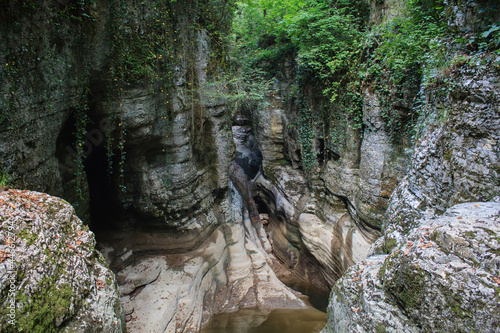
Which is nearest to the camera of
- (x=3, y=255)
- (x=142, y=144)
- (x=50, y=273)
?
(x=3, y=255)

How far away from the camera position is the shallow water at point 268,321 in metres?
7.44

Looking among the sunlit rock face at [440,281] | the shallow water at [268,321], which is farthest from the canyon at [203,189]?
the shallow water at [268,321]

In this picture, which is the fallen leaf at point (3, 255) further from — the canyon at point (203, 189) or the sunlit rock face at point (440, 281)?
the sunlit rock face at point (440, 281)

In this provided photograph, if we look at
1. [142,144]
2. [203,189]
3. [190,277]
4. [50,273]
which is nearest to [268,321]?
[190,277]

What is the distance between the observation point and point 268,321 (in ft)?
26.0

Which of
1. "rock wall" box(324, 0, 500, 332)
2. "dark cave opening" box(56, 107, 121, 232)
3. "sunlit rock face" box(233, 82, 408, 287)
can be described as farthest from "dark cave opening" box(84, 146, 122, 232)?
"rock wall" box(324, 0, 500, 332)

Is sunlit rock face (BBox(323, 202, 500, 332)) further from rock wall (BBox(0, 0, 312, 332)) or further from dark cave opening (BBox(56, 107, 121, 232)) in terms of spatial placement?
dark cave opening (BBox(56, 107, 121, 232))

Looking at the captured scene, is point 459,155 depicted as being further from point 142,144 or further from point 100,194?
point 100,194

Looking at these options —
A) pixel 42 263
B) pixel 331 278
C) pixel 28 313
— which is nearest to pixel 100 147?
pixel 42 263

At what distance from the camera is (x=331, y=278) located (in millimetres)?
9797

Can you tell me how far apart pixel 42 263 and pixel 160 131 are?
498 centimetres

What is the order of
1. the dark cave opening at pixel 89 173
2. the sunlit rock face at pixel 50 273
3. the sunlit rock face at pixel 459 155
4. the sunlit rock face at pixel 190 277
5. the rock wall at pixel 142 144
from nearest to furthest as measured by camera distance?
the sunlit rock face at pixel 50 273 < the sunlit rock face at pixel 459 155 < the rock wall at pixel 142 144 < the dark cave opening at pixel 89 173 < the sunlit rock face at pixel 190 277

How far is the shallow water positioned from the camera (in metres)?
7.44

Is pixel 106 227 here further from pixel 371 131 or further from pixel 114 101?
pixel 371 131
